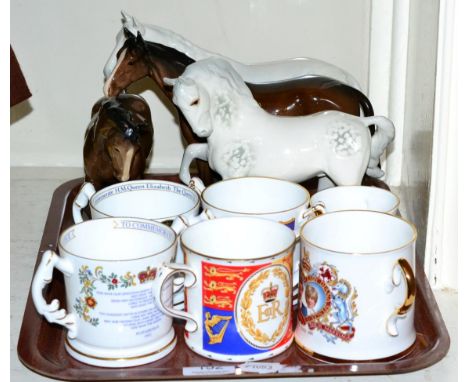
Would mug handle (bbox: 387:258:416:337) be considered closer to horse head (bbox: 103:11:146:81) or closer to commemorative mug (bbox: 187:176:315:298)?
commemorative mug (bbox: 187:176:315:298)

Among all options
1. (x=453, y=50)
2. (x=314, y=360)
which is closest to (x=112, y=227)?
(x=314, y=360)

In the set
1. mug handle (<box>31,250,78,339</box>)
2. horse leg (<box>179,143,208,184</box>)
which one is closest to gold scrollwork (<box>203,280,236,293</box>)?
mug handle (<box>31,250,78,339</box>)

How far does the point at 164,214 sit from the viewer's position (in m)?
0.88

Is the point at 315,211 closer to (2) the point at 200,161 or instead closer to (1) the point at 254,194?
(1) the point at 254,194

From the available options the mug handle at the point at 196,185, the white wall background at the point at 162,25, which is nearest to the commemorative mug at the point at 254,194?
the mug handle at the point at 196,185

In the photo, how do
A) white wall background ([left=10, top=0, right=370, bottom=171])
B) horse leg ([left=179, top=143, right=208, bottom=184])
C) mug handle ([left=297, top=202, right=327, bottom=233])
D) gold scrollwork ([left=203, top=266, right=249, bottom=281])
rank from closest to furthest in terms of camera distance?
gold scrollwork ([left=203, top=266, right=249, bottom=281]) → mug handle ([left=297, top=202, right=327, bottom=233]) → horse leg ([left=179, top=143, right=208, bottom=184]) → white wall background ([left=10, top=0, right=370, bottom=171])

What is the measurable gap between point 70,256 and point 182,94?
0.64 ft

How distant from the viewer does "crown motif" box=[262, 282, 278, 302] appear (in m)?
0.70

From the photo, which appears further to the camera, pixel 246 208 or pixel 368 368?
pixel 246 208

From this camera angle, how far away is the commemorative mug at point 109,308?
0.69m

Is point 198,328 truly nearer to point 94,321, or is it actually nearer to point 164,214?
point 94,321

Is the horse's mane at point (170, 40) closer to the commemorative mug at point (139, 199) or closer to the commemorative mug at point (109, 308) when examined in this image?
the commemorative mug at point (139, 199)

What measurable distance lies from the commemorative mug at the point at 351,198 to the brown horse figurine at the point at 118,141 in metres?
0.19

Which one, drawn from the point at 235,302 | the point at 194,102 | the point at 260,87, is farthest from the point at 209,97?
the point at 235,302
